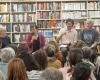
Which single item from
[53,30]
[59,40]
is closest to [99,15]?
[53,30]

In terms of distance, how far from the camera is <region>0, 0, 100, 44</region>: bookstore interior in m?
10.2

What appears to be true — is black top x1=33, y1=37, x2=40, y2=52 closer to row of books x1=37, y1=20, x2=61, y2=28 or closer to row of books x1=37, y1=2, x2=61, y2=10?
row of books x1=37, y1=20, x2=61, y2=28

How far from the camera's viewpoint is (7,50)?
4.95 metres

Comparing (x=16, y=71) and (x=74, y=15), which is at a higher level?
(x=74, y=15)

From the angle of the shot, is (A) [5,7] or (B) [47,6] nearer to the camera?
(B) [47,6]

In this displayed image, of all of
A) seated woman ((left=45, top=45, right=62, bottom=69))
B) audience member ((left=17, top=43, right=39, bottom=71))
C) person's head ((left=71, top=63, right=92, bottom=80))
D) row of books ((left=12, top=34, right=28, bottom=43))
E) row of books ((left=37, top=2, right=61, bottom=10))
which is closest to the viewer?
person's head ((left=71, top=63, right=92, bottom=80))

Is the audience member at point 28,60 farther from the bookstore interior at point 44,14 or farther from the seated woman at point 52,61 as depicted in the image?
the bookstore interior at point 44,14

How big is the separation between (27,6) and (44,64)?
5995 millimetres

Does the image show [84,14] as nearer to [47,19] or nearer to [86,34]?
[47,19]

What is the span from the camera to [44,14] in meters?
10.3

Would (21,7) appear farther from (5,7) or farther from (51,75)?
(51,75)

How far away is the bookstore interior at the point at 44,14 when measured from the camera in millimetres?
10211

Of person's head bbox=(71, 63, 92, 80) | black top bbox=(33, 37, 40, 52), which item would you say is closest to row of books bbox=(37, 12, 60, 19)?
black top bbox=(33, 37, 40, 52)

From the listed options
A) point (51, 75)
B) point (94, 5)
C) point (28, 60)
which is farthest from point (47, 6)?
point (51, 75)
